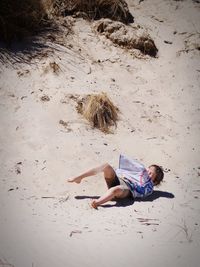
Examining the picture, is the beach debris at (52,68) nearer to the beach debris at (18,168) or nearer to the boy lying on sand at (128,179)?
the beach debris at (18,168)

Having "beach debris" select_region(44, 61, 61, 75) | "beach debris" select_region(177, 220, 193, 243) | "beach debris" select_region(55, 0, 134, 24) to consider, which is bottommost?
"beach debris" select_region(177, 220, 193, 243)

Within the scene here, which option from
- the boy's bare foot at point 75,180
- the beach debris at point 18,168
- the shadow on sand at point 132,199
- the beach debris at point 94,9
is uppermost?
the beach debris at point 94,9

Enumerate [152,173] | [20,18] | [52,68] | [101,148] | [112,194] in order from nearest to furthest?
[112,194]
[152,173]
[101,148]
[52,68]
[20,18]

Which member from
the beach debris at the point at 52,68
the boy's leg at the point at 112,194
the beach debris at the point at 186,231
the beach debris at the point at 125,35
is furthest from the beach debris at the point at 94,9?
the beach debris at the point at 186,231

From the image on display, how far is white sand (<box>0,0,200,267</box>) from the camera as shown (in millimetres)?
3596

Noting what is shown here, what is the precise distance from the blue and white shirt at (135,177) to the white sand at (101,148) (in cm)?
14

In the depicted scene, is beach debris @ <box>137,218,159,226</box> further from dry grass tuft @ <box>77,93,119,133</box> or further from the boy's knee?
dry grass tuft @ <box>77,93,119,133</box>

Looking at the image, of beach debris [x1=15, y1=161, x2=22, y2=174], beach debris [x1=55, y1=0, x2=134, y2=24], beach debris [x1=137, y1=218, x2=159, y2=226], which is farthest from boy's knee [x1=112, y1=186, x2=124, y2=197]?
beach debris [x1=55, y1=0, x2=134, y2=24]

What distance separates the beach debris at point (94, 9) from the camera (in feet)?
23.3

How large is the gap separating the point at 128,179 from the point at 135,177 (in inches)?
3.3

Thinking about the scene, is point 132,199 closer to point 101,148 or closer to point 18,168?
point 101,148

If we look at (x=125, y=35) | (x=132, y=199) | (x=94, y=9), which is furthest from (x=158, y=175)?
(x=94, y=9)

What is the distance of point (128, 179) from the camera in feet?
14.7

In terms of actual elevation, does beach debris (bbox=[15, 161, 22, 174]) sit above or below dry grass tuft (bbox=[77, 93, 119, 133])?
below
